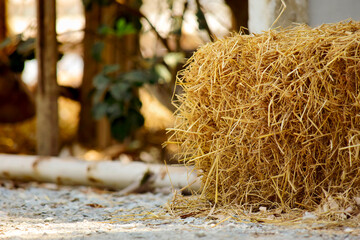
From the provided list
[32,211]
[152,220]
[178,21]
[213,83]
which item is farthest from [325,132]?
[178,21]

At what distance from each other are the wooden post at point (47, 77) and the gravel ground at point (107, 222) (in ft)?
2.84

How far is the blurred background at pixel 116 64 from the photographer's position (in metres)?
3.97

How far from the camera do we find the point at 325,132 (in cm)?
205

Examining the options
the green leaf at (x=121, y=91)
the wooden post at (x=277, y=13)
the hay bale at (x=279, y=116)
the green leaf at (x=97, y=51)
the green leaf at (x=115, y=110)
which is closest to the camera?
the hay bale at (x=279, y=116)

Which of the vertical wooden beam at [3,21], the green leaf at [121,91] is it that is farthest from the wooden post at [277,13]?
the vertical wooden beam at [3,21]

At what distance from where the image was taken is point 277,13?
9.43 ft

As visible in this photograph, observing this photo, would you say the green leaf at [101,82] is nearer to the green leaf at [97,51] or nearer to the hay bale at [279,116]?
the green leaf at [97,51]

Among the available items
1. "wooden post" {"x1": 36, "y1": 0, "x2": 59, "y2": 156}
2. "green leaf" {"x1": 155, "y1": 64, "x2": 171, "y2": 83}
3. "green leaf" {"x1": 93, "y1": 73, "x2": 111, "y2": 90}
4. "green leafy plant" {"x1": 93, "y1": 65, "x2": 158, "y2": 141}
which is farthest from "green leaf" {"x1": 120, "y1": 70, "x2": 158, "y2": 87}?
"wooden post" {"x1": 36, "y1": 0, "x2": 59, "y2": 156}

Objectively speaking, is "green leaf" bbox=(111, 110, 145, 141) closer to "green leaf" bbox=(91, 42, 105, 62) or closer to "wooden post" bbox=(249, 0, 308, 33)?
"green leaf" bbox=(91, 42, 105, 62)

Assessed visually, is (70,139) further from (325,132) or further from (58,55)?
(325,132)

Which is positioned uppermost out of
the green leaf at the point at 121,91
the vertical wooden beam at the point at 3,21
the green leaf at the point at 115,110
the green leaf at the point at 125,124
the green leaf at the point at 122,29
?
the vertical wooden beam at the point at 3,21

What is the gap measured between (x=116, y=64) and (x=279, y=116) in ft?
9.42

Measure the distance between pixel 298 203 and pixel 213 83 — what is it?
0.72 meters

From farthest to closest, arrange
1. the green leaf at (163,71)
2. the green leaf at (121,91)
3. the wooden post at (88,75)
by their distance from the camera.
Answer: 1. the wooden post at (88,75)
2. the green leaf at (163,71)
3. the green leaf at (121,91)
